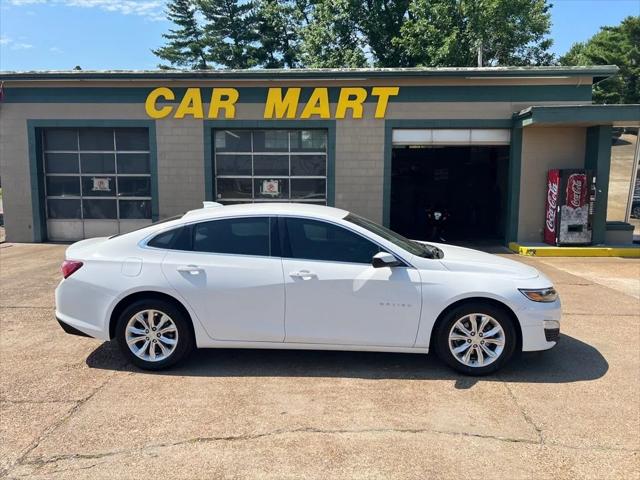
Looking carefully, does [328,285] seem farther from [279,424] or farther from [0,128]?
[0,128]

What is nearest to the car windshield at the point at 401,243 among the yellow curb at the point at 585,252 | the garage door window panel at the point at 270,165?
the yellow curb at the point at 585,252

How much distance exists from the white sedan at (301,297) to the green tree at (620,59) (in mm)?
39839

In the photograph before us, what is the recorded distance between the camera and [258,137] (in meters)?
14.2

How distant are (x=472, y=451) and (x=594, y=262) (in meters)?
9.68

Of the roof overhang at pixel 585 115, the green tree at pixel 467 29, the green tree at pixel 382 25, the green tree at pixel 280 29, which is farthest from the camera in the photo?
the green tree at pixel 280 29

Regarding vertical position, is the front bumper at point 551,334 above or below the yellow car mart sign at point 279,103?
below

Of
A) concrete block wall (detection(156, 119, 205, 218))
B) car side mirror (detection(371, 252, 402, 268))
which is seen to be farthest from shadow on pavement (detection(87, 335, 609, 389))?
concrete block wall (detection(156, 119, 205, 218))

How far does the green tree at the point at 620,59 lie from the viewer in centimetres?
3894

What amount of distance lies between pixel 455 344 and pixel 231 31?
39587 mm

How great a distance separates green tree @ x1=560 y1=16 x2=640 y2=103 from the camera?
38938 millimetres

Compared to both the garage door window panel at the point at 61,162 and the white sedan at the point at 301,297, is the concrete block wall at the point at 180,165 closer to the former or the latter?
the garage door window panel at the point at 61,162

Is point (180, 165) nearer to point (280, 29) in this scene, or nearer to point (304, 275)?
point (304, 275)

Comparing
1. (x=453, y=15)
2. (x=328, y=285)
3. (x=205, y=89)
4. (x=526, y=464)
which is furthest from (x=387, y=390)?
(x=453, y=15)

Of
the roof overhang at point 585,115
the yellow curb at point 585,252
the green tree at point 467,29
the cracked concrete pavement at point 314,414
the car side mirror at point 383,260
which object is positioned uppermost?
the green tree at point 467,29
